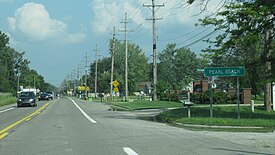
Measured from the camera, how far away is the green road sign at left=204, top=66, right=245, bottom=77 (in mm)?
21987

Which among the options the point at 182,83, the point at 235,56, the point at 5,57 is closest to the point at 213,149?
the point at 235,56

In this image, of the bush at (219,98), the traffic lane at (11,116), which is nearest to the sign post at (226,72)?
the traffic lane at (11,116)

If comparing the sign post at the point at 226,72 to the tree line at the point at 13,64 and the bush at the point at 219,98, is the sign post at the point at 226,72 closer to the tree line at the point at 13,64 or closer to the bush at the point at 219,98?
the bush at the point at 219,98

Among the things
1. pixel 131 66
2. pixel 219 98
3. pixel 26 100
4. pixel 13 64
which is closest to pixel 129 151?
pixel 219 98

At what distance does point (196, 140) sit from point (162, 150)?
2.93m

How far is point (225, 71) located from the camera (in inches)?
884

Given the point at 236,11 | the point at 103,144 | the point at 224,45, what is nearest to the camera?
the point at 103,144

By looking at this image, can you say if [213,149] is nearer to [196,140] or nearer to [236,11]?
[196,140]

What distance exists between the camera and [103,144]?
506 inches

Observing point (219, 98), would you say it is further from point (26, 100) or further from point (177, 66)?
point (177, 66)

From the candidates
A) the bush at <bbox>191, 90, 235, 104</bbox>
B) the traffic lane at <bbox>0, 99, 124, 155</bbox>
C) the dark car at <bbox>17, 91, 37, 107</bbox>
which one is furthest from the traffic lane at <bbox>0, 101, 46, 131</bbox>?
the bush at <bbox>191, 90, 235, 104</bbox>

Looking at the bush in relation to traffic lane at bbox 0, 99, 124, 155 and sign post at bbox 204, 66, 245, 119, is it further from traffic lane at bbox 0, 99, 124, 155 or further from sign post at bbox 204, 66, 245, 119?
traffic lane at bbox 0, 99, 124, 155

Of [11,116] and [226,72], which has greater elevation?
[226,72]

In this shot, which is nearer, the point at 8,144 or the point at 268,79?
the point at 8,144
